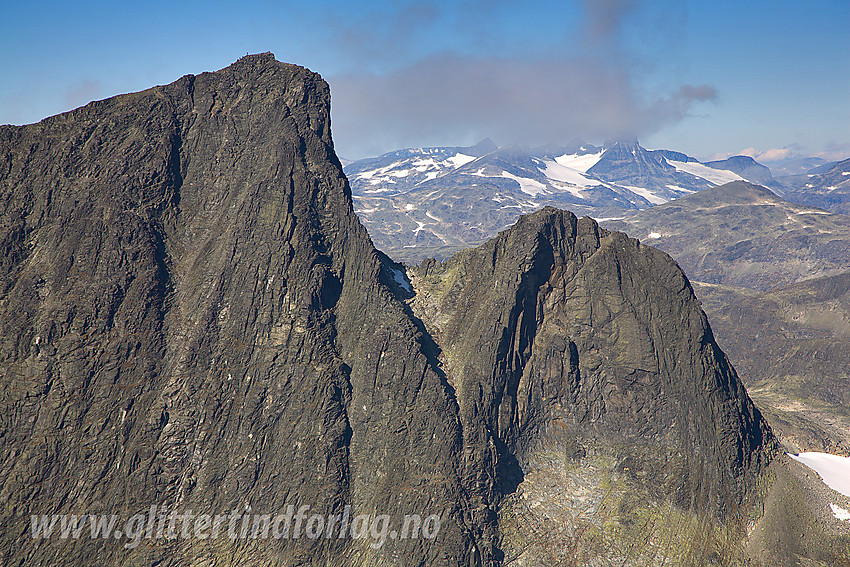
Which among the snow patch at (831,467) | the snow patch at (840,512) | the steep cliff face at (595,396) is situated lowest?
the snow patch at (831,467)

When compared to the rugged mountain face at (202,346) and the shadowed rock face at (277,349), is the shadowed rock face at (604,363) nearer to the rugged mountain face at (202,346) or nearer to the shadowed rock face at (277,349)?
the shadowed rock face at (277,349)

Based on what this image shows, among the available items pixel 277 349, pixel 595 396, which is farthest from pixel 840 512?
pixel 277 349

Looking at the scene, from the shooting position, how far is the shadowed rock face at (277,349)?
7838 cm

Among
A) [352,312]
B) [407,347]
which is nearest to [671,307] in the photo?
[407,347]

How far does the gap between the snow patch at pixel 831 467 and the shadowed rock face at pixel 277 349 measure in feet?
90.9

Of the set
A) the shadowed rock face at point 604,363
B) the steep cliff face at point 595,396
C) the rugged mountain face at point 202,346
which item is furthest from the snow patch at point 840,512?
the rugged mountain face at point 202,346

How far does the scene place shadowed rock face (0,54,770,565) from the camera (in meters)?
78.4

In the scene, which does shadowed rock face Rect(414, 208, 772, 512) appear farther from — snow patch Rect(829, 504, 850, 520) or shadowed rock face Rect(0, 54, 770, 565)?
snow patch Rect(829, 504, 850, 520)

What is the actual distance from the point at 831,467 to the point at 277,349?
136 m

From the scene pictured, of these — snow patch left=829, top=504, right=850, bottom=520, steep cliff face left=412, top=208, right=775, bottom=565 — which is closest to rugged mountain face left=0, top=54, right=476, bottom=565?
steep cliff face left=412, top=208, right=775, bottom=565

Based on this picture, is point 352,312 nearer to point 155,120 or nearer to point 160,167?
point 160,167

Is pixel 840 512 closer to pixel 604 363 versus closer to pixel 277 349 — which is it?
pixel 604 363

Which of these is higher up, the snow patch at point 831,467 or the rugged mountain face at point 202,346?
the rugged mountain face at point 202,346

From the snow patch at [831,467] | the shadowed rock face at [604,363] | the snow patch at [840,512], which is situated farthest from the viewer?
the snow patch at [831,467]
